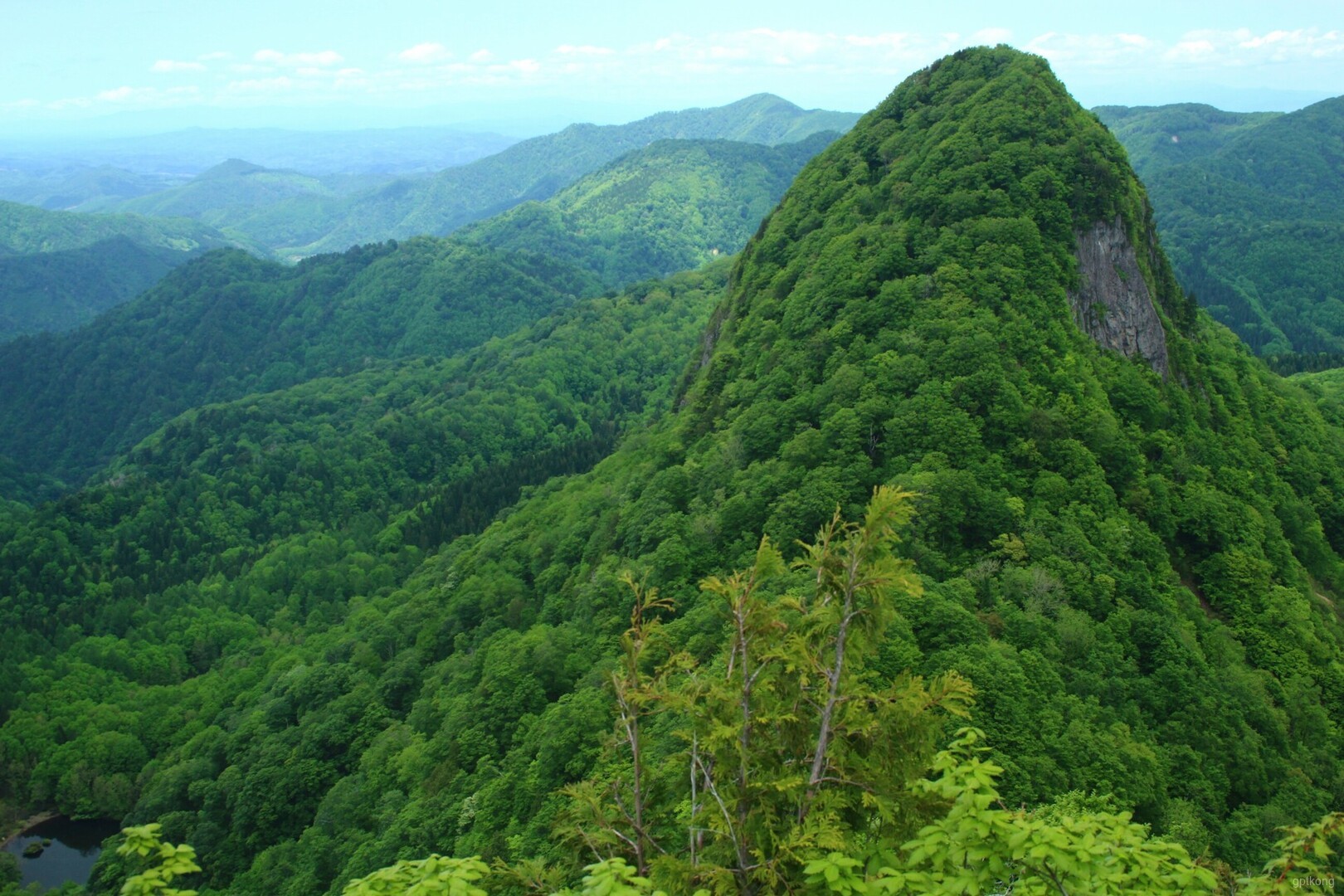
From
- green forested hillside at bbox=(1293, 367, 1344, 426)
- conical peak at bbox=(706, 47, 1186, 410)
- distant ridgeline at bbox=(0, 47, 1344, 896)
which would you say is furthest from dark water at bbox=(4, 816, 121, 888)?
green forested hillside at bbox=(1293, 367, 1344, 426)

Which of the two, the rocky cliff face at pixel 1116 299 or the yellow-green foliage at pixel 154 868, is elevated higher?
the rocky cliff face at pixel 1116 299

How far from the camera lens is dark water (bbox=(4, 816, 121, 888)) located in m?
80.6

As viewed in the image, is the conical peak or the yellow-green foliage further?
the conical peak

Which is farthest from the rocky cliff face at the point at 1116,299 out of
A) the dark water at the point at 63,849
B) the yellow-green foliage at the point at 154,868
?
the dark water at the point at 63,849

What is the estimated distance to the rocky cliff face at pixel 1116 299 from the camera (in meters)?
66.9

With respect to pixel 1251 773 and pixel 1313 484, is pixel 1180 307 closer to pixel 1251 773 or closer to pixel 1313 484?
pixel 1313 484

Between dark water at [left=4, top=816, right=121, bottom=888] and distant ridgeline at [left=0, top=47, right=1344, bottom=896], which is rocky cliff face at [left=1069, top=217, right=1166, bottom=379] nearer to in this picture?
distant ridgeline at [left=0, top=47, right=1344, bottom=896]

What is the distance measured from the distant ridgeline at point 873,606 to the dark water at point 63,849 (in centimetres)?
351

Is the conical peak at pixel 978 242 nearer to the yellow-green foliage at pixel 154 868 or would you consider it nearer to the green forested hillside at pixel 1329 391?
the green forested hillside at pixel 1329 391

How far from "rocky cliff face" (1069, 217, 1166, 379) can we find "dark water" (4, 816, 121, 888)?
98.1 m

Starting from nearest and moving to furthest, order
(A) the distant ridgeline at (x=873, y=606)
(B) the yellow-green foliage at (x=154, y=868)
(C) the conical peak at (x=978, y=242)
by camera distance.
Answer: (B) the yellow-green foliage at (x=154, y=868), (A) the distant ridgeline at (x=873, y=606), (C) the conical peak at (x=978, y=242)

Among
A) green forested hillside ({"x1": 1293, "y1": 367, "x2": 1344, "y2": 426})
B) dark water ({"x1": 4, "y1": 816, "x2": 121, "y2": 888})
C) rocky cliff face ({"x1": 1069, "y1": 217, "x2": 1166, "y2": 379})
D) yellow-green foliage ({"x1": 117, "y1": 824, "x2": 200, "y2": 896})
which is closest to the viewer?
yellow-green foliage ({"x1": 117, "y1": 824, "x2": 200, "y2": 896})

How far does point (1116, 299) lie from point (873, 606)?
210 ft

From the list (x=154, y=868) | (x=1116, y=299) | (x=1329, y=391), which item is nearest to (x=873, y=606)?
(x=154, y=868)
